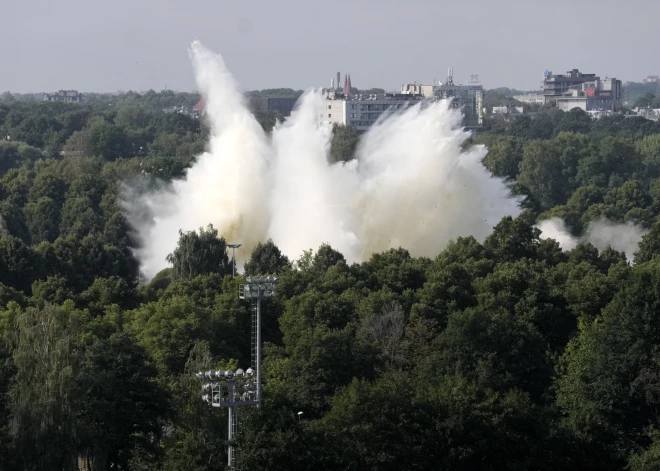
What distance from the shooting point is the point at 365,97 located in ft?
549

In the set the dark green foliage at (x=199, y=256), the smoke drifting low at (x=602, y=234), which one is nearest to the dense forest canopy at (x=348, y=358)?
the dark green foliage at (x=199, y=256)

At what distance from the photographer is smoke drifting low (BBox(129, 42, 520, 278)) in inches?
3268

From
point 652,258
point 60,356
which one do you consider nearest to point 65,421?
point 60,356

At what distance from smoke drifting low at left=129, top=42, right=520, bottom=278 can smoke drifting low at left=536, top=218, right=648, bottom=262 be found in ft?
8.31

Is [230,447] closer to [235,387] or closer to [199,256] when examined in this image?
[235,387]

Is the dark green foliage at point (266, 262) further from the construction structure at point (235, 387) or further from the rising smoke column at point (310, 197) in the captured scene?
the construction structure at point (235, 387)

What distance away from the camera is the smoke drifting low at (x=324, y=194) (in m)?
83.0

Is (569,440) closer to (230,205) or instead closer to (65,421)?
(65,421)

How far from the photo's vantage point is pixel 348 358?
1989 inches

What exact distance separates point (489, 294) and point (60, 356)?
61.1 ft

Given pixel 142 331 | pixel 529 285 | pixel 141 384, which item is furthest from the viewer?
pixel 529 285

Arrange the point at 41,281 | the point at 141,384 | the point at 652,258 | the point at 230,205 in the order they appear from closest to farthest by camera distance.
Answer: the point at 141,384
the point at 41,281
the point at 652,258
the point at 230,205

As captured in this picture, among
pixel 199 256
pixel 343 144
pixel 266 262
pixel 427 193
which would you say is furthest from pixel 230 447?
pixel 343 144

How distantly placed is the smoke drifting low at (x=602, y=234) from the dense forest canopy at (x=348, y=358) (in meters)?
17.8
